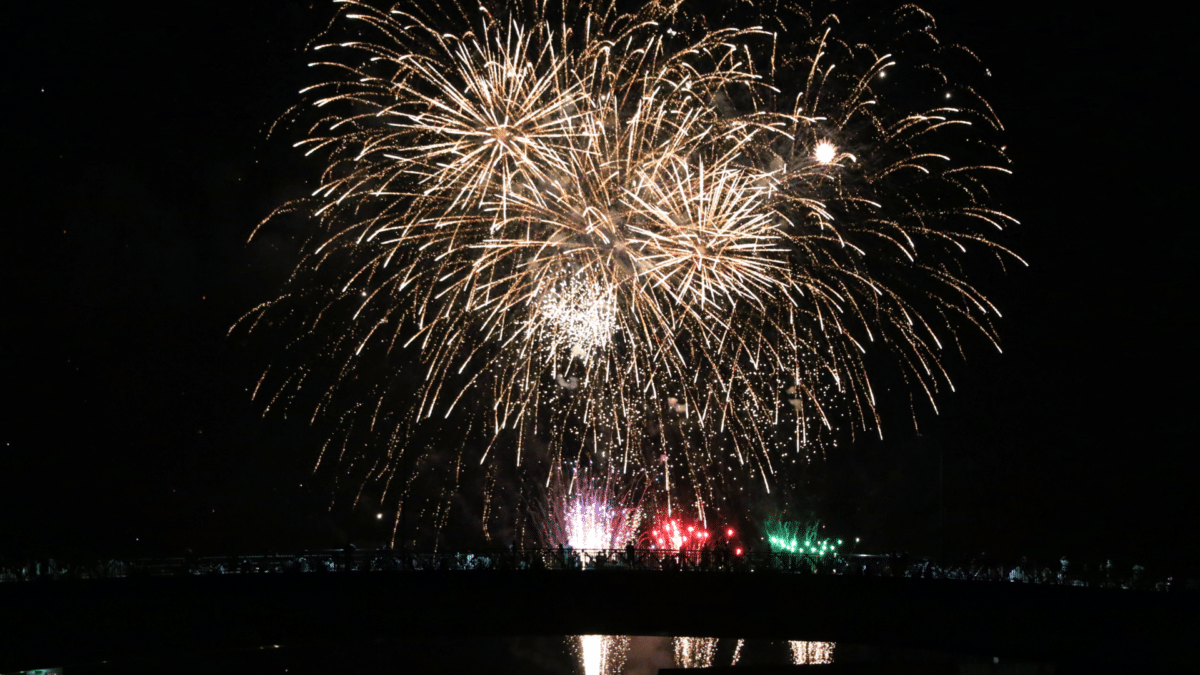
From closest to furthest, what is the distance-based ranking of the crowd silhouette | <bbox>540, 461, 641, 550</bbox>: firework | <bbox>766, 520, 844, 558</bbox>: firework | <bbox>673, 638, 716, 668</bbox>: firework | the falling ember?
1. the crowd silhouette
2. <bbox>673, 638, 716, 668</bbox>: firework
3. the falling ember
4. <bbox>540, 461, 641, 550</bbox>: firework
5. <bbox>766, 520, 844, 558</bbox>: firework

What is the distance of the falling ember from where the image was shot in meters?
35.7

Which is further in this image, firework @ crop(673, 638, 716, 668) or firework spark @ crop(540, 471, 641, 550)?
firework spark @ crop(540, 471, 641, 550)

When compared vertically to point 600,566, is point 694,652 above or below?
below

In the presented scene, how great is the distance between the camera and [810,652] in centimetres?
3819

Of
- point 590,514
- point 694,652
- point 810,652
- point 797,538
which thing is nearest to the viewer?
point 694,652

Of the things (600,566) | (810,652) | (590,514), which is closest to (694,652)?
(810,652)

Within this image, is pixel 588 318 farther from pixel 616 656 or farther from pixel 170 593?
pixel 170 593

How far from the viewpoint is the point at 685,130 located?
1184 inches

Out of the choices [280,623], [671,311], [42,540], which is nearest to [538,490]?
[42,540]

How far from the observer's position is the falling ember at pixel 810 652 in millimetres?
35691

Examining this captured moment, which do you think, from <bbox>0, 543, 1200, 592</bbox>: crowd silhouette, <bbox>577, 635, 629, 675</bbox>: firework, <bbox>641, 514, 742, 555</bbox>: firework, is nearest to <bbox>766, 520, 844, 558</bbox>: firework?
<bbox>641, 514, 742, 555</bbox>: firework

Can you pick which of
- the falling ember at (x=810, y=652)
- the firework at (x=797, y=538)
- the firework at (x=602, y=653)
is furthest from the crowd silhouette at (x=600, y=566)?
the firework at (x=797, y=538)

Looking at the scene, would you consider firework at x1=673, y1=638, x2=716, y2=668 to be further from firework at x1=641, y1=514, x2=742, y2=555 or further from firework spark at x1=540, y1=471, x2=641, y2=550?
firework at x1=641, y1=514, x2=742, y2=555

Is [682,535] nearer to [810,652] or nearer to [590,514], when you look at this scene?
[590,514]
